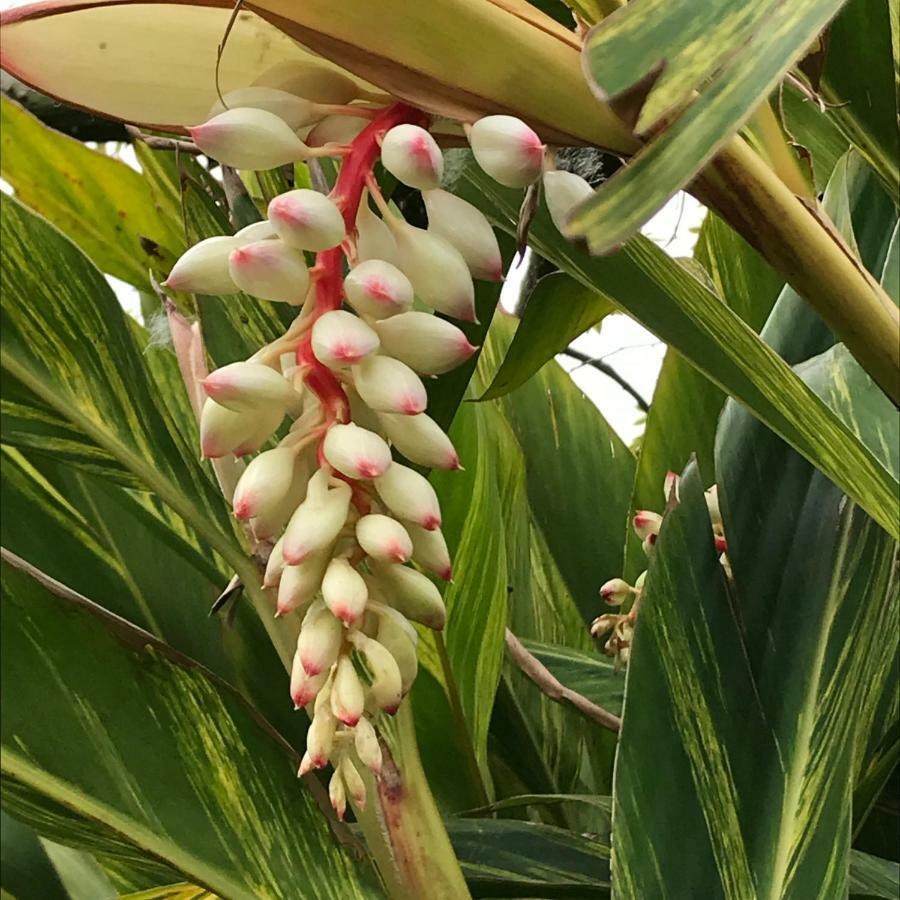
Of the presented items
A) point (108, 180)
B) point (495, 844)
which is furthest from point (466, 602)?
point (108, 180)

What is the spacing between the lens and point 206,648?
53 cm

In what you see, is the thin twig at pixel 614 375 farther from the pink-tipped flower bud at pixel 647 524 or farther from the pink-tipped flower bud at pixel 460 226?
the pink-tipped flower bud at pixel 460 226

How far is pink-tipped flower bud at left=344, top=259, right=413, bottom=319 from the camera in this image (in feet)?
0.79

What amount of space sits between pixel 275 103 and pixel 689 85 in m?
0.12

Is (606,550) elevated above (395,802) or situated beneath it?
elevated above

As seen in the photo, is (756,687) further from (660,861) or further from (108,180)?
(108,180)

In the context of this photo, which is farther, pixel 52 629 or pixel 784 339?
pixel 784 339

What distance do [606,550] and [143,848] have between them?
1.37 feet

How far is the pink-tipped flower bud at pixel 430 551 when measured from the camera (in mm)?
276

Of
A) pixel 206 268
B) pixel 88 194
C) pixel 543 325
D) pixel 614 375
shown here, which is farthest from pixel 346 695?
pixel 614 375

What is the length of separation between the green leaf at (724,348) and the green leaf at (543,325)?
0.23 feet

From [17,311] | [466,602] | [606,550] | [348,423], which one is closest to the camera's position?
[348,423]

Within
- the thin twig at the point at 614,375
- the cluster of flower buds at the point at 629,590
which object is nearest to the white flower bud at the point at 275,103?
the cluster of flower buds at the point at 629,590

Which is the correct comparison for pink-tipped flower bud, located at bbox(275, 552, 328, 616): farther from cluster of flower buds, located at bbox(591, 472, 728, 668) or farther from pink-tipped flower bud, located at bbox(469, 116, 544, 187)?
cluster of flower buds, located at bbox(591, 472, 728, 668)
